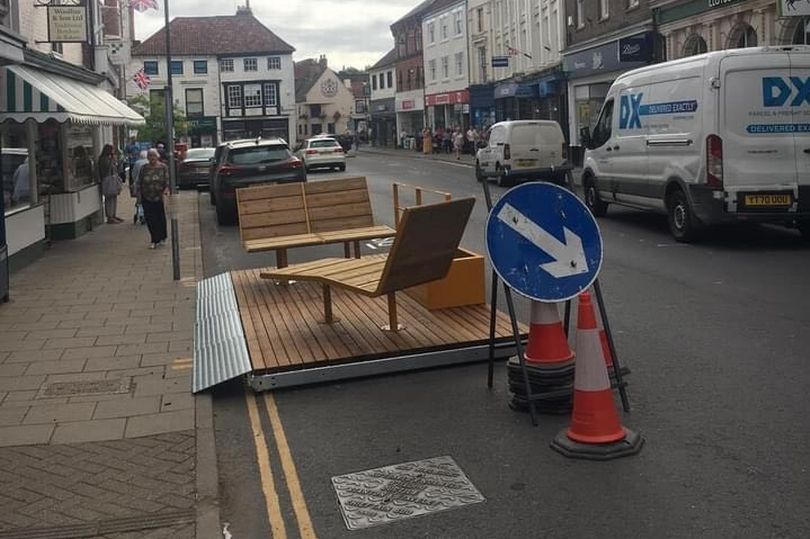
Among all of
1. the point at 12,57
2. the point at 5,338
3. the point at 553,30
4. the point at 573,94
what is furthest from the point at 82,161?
the point at 553,30

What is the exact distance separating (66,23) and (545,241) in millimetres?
13965

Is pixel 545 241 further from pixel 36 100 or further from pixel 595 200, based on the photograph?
pixel 595 200

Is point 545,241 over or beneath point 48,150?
beneath

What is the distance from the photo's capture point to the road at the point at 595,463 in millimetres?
4469

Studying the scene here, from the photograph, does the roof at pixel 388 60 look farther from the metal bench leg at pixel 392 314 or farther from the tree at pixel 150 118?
the metal bench leg at pixel 392 314

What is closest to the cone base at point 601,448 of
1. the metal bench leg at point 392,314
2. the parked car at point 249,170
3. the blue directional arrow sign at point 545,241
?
the blue directional arrow sign at point 545,241

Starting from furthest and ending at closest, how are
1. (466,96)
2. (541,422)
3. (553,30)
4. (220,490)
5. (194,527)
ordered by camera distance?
(466,96) < (553,30) < (541,422) < (220,490) < (194,527)

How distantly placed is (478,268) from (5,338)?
14.4ft

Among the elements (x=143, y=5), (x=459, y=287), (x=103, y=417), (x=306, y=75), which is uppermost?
(x=306, y=75)

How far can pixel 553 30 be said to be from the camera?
40844 millimetres

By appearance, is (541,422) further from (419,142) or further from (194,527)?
(419,142)

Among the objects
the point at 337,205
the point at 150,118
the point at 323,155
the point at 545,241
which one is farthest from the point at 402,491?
the point at 150,118

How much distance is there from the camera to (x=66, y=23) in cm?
1712

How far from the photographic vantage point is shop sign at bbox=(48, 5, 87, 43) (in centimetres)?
1705
